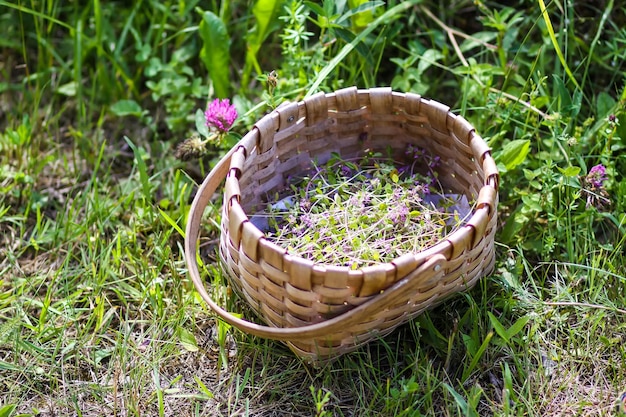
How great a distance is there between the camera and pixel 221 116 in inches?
72.4

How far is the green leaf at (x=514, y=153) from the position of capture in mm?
1816

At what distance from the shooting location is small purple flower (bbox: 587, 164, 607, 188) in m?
1.74

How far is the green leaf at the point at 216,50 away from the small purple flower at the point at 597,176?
978mm

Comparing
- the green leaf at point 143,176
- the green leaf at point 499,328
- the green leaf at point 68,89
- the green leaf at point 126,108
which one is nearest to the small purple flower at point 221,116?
the green leaf at point 143,176

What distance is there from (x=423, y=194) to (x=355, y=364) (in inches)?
17.8

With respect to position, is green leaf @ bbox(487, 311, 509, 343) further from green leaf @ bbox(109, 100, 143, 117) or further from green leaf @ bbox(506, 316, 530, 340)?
green leaf @ bbox(109, 100, 143, 117)

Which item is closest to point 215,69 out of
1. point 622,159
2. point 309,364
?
point 309,364

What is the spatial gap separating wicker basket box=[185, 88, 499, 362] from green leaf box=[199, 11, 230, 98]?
0.39m

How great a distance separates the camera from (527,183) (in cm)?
194

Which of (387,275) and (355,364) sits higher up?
(387,275)

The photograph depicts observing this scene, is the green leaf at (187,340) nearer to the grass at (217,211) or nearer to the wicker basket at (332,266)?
the grass at (217,211)

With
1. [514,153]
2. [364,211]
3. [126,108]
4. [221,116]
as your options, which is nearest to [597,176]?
[514,153]

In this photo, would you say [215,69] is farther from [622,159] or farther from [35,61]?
[622,159]

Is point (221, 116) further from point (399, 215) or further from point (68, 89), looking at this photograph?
point (68, 89)
